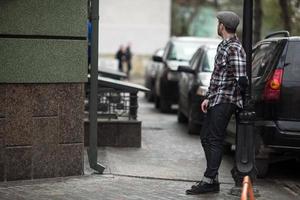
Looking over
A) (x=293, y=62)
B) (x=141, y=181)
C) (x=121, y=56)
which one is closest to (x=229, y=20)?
(x=293, y=62)

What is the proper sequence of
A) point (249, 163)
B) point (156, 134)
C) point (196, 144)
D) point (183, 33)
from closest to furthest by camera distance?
point (249, 163), point (196, 144), point (156, 134), point (183, 33)

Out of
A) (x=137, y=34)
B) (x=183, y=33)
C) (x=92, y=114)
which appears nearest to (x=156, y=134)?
(x=92, y=114)

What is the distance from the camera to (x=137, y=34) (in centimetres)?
4094

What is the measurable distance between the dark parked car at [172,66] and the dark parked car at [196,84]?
177 cm

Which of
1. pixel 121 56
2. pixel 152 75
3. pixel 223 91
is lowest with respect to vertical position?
pixel 223 91

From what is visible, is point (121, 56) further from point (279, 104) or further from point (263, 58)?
point (279, 104)

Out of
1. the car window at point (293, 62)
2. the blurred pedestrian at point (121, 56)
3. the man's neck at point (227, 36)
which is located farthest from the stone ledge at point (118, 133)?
the blurred pedestrian at point (121, 56)

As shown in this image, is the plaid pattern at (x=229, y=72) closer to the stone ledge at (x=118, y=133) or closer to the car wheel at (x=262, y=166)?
the car wheel at (x=262, y=166)

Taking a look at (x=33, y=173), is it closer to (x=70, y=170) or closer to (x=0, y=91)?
(x=70, y=170)

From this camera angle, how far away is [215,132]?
25.5 ft

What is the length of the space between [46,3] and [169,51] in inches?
368

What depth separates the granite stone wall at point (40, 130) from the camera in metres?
8.20

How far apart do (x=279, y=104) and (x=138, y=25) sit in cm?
3262

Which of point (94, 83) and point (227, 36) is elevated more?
point (227, 36)
